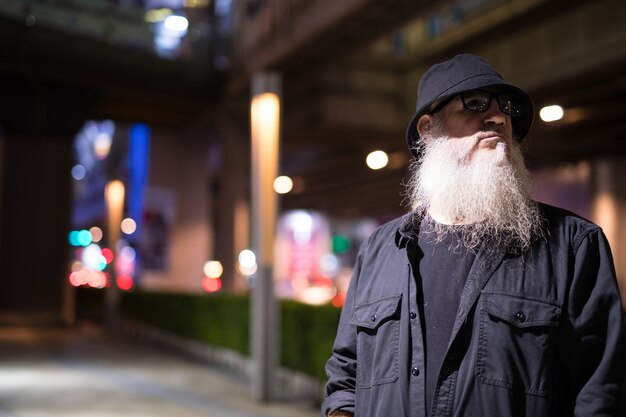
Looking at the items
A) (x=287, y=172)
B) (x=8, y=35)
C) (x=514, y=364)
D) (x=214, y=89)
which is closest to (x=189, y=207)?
(x=287, y=172)

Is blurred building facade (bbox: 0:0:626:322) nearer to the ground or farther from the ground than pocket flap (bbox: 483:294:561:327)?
farther from the ground

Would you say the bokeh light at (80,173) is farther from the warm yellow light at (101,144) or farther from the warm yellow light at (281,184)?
the warm yellow light at (281,184)

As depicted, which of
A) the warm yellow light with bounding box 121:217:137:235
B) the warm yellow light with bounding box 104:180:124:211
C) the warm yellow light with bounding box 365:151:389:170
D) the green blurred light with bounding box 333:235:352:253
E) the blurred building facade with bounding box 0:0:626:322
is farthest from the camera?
the green blurred light with bounding box 333:235:352:253

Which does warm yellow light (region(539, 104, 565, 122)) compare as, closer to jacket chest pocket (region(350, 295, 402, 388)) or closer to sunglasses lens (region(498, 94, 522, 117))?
sunglasses lens (region(498, 94, 522, 117))

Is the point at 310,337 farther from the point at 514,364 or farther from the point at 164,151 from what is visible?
the point at 164,151

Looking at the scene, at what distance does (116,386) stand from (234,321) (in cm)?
261

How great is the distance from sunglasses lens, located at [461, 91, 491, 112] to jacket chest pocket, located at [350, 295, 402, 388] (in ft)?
1.90

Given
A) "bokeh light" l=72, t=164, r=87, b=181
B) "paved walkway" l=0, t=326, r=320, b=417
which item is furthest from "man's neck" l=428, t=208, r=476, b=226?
"bokeh light" l=72, t=164, r=87, b=181

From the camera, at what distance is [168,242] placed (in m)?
26.7

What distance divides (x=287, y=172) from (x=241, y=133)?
564 cm

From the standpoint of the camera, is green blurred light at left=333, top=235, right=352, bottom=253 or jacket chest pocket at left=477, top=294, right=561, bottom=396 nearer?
jacket chest pocket at left=477, top=294, right=561, bottom=396

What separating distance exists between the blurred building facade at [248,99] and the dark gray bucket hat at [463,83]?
8.98 metres

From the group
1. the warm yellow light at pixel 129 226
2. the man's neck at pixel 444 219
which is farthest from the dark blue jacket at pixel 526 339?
the warm yellow light at pixel 129 226

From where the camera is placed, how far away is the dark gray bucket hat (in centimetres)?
234
